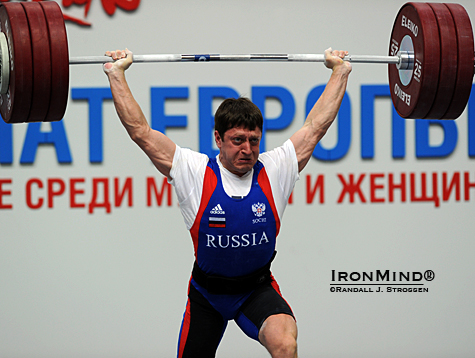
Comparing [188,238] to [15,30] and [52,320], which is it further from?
[15,30]

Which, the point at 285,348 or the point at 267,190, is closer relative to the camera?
the point at 285,348

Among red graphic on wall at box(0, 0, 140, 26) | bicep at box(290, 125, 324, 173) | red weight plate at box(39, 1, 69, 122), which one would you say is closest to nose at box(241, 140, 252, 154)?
bicep at box(290, 125, 324, 173)

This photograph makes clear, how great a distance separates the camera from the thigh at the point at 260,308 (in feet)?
8.16

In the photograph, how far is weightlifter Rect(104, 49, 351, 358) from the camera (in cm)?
253

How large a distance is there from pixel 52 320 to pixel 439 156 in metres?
3.33

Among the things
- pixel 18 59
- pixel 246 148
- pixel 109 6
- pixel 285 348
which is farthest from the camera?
pixel 109 6

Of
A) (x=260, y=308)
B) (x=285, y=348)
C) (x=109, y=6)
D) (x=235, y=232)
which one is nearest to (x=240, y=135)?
(x=235, y=232)

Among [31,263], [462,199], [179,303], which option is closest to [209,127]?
[179,303]

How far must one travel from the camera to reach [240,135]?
2521 mm

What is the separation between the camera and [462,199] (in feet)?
14.9

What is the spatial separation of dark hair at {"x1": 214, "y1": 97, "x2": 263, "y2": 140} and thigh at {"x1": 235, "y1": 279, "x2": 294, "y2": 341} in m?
0.75

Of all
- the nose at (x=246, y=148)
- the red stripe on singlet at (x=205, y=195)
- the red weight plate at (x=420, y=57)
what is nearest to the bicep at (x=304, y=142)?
the nose at (x=246, y=148)

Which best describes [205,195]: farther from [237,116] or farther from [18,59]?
[18,59]

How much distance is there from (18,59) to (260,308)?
1597 millimetres
